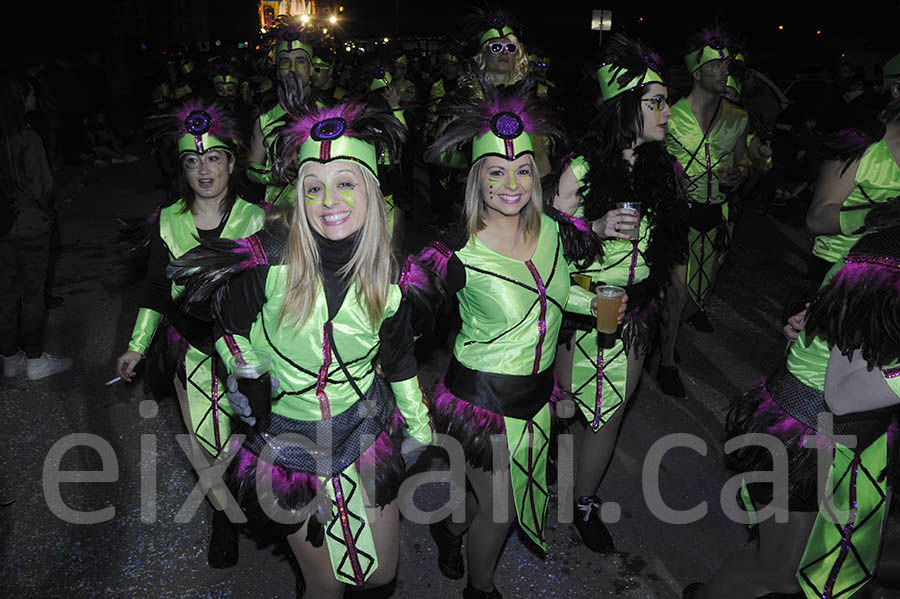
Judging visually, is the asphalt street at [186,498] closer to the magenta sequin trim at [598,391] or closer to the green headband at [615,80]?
the magenta sequin trim at [598,391]

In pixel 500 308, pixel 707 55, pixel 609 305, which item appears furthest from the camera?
pixel 707 55

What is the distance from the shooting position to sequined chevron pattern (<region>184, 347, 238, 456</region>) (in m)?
3.10

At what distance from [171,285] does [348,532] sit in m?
1.38

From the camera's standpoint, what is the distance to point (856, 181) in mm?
3395

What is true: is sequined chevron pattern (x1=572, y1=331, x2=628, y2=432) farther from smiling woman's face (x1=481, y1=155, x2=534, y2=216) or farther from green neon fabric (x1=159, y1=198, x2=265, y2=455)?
green neon fabric (x1=159, y1=198, x2=265, y2=455)

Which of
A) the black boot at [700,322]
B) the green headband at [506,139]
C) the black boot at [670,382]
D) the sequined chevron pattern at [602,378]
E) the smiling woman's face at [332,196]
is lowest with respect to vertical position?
the black boot at [670,382]

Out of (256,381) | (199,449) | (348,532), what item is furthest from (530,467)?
(199,449)

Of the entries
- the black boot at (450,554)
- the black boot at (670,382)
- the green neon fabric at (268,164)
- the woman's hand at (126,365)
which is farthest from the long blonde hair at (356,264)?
the black boot at (670,382)

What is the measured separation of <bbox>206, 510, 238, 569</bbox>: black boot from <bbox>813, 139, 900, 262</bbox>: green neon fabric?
3344mm

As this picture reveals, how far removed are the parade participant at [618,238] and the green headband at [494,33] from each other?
2.08 m

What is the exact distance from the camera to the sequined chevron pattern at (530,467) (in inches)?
111

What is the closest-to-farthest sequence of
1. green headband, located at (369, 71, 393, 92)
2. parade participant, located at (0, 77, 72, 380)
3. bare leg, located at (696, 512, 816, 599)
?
bare leg, located at (696, 512, 816, 599), parade participant, located at (0, 77, 72, 380), green headband, located at (369, 71, 393, 92)

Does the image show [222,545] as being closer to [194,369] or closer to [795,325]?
[194,369]

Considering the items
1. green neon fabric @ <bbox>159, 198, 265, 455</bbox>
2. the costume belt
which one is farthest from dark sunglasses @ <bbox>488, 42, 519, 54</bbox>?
the costume belt
